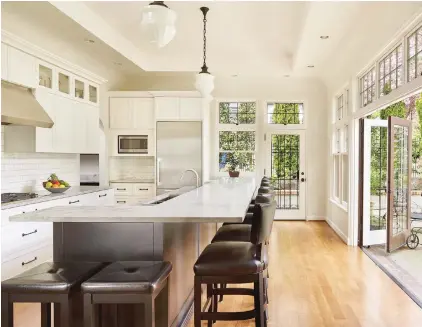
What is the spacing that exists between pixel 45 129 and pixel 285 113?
5.33 m

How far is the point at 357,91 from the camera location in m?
6.34

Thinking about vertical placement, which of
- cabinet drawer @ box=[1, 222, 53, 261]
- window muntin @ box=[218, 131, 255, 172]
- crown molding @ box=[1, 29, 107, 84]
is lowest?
cabinet drawer @ box=[1, 222, 53, 261]

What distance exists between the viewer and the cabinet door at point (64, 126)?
5.60 metres

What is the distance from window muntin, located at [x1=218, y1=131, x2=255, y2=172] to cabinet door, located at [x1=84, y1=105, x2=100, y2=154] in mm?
3076

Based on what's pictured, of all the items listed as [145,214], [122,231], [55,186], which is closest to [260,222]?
[145,214]

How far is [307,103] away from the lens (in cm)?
897

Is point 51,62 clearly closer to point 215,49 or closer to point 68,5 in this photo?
point 68,5

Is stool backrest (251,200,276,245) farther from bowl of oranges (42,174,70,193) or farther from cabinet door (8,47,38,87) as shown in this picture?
bowl of oranges (42,174,70,193)

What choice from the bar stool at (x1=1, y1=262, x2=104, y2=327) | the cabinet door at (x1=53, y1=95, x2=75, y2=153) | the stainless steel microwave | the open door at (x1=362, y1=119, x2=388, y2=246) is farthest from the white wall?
the bar stool at (x1=1, y1=262, x2=104, y2=327)

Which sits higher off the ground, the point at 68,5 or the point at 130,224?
the point at 68,5

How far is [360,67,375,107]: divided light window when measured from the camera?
18.5 ft

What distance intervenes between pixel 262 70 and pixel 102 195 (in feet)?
13.0

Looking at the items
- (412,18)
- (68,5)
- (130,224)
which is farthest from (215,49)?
(130,224)

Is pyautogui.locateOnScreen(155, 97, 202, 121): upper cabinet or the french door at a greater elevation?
pyautogui.locateOnScreen(155, 97, 202, 121): upper cabinet
